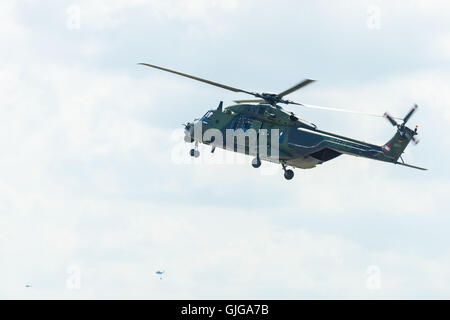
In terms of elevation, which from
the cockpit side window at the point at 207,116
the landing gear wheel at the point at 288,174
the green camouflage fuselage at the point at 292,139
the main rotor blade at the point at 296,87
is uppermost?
the cockpit side window at the point at 207,116

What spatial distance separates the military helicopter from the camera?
5688cm

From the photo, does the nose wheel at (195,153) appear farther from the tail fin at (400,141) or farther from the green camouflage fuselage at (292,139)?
the tail fin at (400,141)

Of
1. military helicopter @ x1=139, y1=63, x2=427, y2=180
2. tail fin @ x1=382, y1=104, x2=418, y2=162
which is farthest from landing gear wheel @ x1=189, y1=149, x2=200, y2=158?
tail fin @ x1=382, y1=104, x2=418, y2=162

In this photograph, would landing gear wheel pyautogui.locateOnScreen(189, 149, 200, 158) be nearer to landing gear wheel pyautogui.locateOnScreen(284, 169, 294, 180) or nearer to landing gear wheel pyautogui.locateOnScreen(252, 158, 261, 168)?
landing gear wheel pyautogui.locateOnScreen(252, 158, 261, 168)

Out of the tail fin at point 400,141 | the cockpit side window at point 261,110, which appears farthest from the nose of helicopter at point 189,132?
the tail fin at point 400,141

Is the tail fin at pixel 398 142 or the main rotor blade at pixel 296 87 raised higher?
the main rotor blade at pixel 296 87

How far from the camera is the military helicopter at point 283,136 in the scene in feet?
187

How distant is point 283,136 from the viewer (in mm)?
59969

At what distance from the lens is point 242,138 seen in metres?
61.4

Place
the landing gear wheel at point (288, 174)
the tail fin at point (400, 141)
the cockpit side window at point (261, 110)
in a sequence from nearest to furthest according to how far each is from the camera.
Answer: the tail fin at point (400, 141), the cockpit side window at point (261, 110), the landing gear wheel at point (288, 174)
